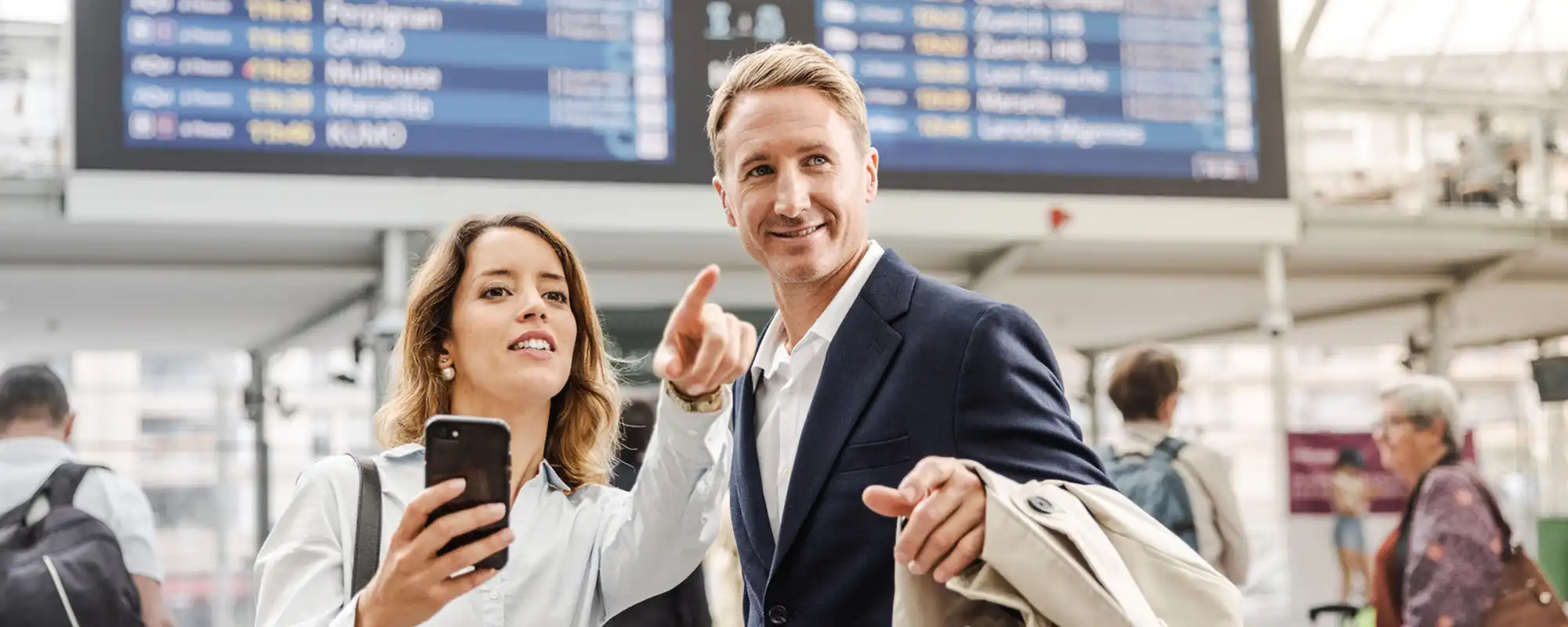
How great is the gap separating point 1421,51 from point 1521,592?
24.5 ft

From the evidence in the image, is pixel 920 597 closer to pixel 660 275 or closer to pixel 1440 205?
pixel 660 275

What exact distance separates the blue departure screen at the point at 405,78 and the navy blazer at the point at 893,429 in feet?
16.6

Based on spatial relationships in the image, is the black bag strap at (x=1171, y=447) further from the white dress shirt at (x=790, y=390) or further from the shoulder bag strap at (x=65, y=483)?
the shoulder bag strap at (x=65, y=483)

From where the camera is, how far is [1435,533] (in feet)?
12.3

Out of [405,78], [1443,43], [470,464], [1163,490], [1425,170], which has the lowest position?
[1163,490]

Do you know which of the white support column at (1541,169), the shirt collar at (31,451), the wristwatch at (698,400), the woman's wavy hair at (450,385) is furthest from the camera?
the white support column at (1541,169)

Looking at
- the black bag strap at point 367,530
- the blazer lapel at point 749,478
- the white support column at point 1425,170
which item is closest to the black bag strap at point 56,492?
the black bag strap at point 367,530

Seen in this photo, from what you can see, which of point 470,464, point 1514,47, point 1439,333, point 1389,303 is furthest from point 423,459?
point 1389,303

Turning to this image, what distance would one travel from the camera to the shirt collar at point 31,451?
166 inches

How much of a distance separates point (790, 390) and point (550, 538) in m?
0.42

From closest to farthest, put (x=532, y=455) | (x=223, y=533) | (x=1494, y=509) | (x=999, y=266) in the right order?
1. (x=532, y=455)
2. (x=1494, y=509)
3. (x=999, y=266)
4. (x=223, y=533)

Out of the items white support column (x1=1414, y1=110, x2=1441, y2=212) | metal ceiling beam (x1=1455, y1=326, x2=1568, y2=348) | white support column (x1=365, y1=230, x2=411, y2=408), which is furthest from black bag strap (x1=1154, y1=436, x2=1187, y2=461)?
metal ceiling beam (x1=1455, y1=326, x2=1568, y2=348)

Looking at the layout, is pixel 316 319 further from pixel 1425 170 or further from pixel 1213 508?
pixel 1425 170

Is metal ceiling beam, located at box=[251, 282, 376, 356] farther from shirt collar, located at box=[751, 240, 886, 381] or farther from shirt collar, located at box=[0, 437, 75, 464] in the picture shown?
shirt collar, located at box=[751, 240, 886, 381]
